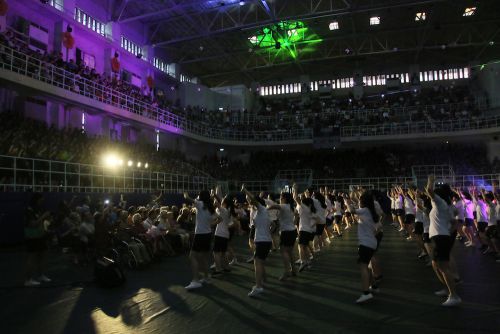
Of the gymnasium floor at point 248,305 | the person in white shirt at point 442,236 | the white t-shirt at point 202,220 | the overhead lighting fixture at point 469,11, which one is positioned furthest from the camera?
the overhead lighting fixture at point 469,11

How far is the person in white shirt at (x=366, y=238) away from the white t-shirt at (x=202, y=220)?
9.46 ft

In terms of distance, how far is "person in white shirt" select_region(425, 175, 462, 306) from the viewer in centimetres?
628

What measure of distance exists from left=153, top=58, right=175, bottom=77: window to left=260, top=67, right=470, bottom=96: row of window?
1238cm

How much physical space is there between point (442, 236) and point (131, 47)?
96.7 ft

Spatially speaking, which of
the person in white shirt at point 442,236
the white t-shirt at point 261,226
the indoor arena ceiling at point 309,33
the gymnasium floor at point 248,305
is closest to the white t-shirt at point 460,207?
the gymnasium floor at point 248,305

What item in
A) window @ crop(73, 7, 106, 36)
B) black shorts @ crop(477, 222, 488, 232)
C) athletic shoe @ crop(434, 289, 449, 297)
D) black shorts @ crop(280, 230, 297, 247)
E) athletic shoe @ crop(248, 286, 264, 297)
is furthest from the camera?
window @ crop(73, 7, 106, 36)

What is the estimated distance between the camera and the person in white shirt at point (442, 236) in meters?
6.28

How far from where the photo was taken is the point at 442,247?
6.48 meters

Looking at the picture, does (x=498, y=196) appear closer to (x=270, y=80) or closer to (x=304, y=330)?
(x=304, y=330)

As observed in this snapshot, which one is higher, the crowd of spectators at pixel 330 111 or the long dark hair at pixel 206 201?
the crowd of spectators at pixel 330 111

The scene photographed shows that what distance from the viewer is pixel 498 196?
11422 mm

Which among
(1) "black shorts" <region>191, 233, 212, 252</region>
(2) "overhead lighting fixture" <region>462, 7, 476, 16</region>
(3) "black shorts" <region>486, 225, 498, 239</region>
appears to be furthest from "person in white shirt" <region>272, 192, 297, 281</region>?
(2) "overhead lighting fixture" <region>462, 7, 476, 16</region>

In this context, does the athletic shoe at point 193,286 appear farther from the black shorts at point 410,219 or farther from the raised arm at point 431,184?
the black shorts at point 410,219

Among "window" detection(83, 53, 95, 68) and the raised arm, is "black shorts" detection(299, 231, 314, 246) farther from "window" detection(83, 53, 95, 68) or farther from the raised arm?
"window" detection(83, 53, 95, 68)
